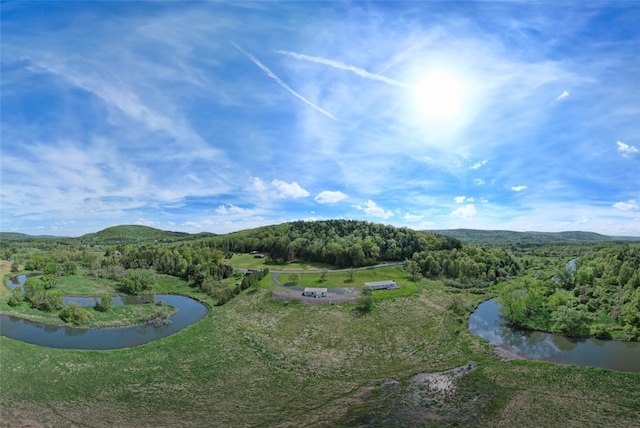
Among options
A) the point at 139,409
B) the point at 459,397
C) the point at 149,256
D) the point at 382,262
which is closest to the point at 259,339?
the point at 139,409

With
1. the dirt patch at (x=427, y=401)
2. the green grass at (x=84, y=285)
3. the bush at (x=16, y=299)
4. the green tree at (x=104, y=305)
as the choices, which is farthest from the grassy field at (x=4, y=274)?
the dirt patch at (x=427, y=401)

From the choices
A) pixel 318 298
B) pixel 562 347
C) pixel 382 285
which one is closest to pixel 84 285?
pixel 318 298

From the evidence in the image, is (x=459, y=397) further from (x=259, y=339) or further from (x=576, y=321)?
(x=576, y=321)

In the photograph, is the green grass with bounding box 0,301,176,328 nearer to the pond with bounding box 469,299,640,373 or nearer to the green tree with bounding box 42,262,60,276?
the green tree with bounding box 42,262,60,276

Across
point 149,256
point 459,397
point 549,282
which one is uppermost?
point 149,256

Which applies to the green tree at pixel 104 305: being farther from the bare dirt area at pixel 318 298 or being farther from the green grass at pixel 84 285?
the bare dirt area at pixel 318 298

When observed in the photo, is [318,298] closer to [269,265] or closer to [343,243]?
[269,265]
